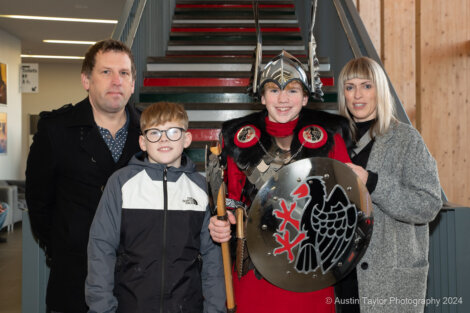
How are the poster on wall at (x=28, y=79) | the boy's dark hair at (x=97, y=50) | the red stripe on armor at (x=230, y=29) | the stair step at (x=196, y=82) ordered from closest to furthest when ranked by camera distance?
the boy's dark hair at (x=97, y=50) → the stair step at (x=196, y=82) → the red stripe on armor at (x=230, y=29) → the poster on wall at (x=28, y=79)

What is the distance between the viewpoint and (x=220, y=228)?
1.61 metres

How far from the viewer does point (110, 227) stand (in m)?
1.64

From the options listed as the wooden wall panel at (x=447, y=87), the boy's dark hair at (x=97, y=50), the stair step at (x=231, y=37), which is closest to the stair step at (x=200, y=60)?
the stair step at (x=231, y=37)

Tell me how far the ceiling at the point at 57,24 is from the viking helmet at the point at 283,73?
6.59 m

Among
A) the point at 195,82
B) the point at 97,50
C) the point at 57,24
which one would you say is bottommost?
the point at 97,50

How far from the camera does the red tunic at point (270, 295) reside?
1.63m

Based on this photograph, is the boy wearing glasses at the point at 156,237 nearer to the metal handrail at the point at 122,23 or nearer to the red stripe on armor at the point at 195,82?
the metal handrail at the point at 122,23

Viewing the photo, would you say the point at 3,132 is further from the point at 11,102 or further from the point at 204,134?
the point at 204,134

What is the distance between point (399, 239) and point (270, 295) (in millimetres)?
519

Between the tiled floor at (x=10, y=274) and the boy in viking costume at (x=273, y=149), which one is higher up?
the boy in viking costume at (x=273, y=149)

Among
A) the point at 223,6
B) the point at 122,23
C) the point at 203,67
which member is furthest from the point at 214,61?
the point at 223,6

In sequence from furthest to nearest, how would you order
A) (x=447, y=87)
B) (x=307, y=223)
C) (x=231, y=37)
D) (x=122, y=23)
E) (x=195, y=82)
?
(x=231, y=37), (x=447, y=87), (x=195, y=82), (x=122, y=23), (x=307, y=223)

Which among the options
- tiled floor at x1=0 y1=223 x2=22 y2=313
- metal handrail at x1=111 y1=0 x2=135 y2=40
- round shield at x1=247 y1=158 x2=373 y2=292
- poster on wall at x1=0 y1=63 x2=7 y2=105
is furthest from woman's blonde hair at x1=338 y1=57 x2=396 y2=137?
poster on wall at x1=0 y1=63 x2=7 y2=105

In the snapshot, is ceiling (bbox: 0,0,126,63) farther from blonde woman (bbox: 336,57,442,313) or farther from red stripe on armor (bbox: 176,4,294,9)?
blonde woman (bbox: 336,57,442,313)
